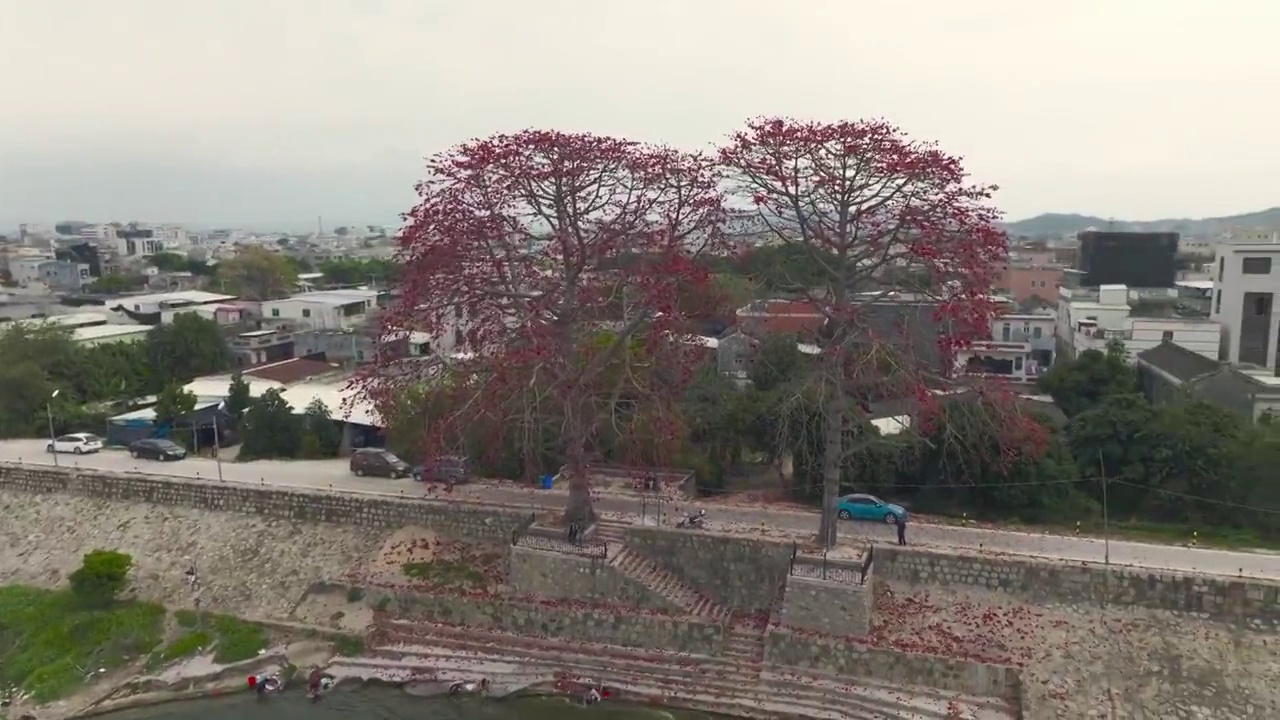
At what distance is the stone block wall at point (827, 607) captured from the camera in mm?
15945

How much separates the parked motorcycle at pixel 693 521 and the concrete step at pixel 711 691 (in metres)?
3.43

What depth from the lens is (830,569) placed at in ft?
53.3

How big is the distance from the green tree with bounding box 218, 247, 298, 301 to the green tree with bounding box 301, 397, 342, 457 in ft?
128

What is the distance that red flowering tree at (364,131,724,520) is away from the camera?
17.1 m

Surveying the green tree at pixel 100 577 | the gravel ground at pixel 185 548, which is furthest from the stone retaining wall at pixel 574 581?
the green tree at pixel 100 577

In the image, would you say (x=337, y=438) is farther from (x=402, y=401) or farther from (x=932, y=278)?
(x=932, y=278)

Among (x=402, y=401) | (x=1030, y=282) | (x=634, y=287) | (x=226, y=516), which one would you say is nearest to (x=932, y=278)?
(x=634, y=287)

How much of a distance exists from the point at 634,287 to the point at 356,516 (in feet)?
29.6

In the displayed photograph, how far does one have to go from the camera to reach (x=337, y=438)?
87.8ft

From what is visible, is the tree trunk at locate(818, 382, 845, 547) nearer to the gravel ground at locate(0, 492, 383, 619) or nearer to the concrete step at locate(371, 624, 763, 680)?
the concrete step at locate(371, 624, 763, 680)

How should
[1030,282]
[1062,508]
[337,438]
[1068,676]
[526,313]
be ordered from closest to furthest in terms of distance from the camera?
[1068,676] < [526,313] < [1062,508] < [337,438] < [1030,282]

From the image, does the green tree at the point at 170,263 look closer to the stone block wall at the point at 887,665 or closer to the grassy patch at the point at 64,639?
the grassy patch at the point at 64,639

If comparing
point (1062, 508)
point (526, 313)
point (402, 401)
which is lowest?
point (1062, 508)

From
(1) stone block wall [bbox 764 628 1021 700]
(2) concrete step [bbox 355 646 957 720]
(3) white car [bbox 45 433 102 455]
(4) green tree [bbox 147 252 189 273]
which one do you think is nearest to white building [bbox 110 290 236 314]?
(3) white car [bbox 45 433 102 455]
